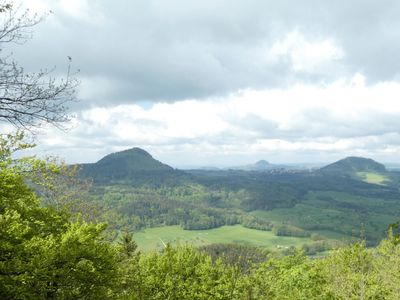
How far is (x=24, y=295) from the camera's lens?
18.3 metres

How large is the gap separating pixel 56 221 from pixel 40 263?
595cm

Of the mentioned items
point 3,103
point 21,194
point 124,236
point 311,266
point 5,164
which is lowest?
point 311,266

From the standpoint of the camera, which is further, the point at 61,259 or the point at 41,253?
the point at 61,259

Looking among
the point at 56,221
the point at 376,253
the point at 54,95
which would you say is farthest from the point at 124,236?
the point at 376,253

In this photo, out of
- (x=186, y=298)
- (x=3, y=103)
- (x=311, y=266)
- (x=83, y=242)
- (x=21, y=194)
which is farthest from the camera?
(x=311, y=266)

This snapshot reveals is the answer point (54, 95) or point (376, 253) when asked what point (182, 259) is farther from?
point (54, 95)

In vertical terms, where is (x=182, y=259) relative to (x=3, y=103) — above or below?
below

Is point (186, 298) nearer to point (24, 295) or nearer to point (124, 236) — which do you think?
point (124, 236)

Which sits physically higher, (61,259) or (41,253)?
(41,253)

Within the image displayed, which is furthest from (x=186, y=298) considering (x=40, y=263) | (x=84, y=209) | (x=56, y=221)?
(x=40, y=263)

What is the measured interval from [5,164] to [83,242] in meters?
6.27

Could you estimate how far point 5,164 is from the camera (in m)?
21.5

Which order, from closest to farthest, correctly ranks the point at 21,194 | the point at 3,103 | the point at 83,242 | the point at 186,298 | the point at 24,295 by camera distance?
the point at 3,103, the point at 24,295, the point at 83,242, the point at 21,194, the point at 186,298

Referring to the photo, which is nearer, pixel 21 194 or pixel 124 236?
pixel 21 194
